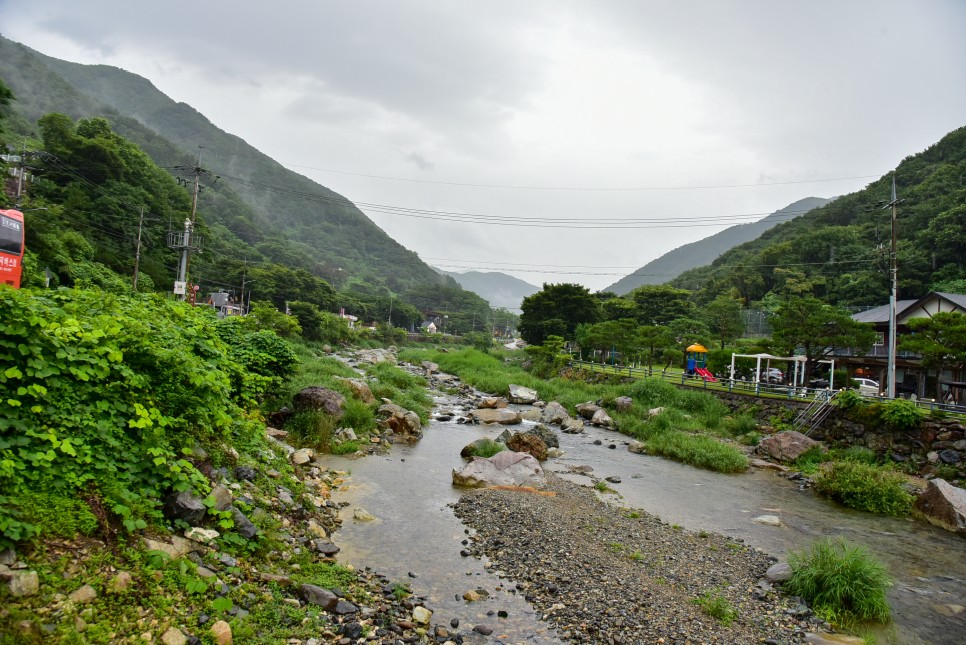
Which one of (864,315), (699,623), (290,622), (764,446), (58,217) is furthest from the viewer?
(58,217)

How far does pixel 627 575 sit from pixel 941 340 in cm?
2083

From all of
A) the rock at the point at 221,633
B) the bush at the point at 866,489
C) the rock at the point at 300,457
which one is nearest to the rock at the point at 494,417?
the rock at the point at 300,457

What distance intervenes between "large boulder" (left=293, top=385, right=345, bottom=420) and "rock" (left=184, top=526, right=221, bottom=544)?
10271 mm

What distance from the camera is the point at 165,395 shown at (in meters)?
6.41

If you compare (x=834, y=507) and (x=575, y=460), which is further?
(x=575, y=460)

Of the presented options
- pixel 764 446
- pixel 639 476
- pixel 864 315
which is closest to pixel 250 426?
pixel 639 476

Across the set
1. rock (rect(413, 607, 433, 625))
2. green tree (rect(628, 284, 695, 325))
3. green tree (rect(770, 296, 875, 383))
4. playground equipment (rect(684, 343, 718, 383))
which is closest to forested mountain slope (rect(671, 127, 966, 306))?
green tree (rect(628, 284, 695, 325))

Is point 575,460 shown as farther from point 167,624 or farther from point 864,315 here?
point 864,315

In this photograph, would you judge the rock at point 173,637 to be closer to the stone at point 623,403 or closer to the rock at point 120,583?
the rock at point 120,583

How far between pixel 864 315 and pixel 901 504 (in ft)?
86.0

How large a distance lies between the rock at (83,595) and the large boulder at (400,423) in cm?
1451

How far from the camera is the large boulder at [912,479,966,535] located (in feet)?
41.5

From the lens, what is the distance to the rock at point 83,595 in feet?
14.3

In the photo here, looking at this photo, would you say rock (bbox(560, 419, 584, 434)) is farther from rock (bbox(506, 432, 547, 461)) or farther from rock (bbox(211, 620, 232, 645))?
rock (bbox(211, 620, 232, 645))
